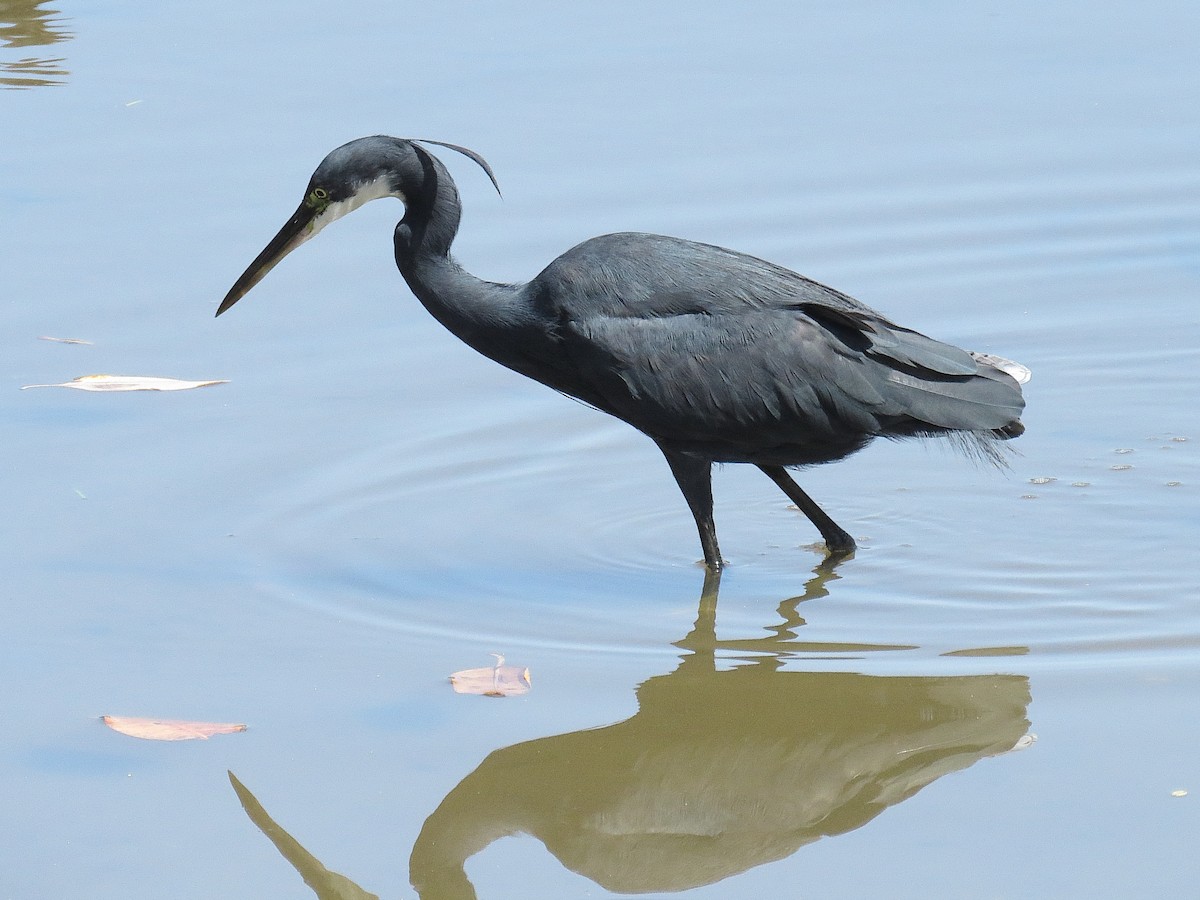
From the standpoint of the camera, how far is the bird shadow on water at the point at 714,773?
4.58 metres

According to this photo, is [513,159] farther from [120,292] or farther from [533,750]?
[533,750]

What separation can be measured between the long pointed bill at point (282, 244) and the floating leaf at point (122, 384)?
1257mm

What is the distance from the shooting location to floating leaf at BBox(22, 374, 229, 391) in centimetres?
791

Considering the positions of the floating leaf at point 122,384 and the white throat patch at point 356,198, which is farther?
the floating leaf at point 122,384

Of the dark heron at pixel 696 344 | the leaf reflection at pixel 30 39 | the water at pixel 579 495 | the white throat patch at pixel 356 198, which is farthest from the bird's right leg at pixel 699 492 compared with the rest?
the leaf reflection at pixel 30 39

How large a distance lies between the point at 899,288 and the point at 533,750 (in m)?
4.59

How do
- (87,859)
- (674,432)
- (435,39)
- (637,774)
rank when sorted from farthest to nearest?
(435,39) → (674,432) → (637,774) → (87,859)

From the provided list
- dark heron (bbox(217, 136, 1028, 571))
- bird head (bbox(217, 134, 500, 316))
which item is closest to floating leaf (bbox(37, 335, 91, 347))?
Result: bird head (bbox(217, 134, 500, 316))

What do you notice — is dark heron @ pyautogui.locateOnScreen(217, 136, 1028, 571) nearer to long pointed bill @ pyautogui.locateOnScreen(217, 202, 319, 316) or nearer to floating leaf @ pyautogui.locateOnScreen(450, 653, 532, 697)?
long pointed bill @ pyautogui.locateOnScreen(217, 202, 319, 316)

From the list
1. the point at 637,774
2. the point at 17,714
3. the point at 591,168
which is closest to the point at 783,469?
the point at 637,774

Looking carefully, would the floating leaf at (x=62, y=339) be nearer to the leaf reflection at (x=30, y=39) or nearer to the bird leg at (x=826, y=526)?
the bird leg at (x=826, y=526)

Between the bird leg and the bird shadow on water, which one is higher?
the bird leg

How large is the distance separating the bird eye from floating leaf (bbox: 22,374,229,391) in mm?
1772

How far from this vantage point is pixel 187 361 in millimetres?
8266
